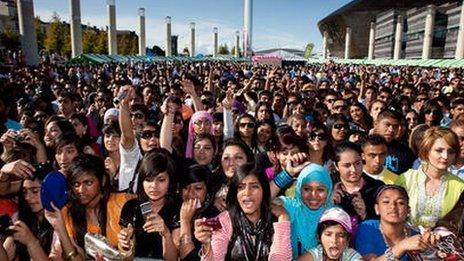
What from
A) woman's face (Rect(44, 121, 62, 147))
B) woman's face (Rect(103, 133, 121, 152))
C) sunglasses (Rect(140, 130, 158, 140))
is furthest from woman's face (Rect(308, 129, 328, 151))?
woman's face (Rect(44, 121, 62, 147))

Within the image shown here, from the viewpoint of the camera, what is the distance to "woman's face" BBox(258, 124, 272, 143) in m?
5.55

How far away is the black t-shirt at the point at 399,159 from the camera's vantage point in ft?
17.0

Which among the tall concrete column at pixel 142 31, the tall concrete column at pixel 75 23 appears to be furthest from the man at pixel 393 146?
the tall concrete column at pixel 142 31

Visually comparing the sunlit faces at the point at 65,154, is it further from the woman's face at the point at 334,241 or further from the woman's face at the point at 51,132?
the woman's face at the point at 334,241

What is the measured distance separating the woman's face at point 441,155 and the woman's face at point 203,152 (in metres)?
2.39

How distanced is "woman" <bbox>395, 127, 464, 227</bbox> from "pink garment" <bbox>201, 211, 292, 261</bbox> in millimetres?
1448

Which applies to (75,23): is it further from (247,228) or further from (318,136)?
(247,228)

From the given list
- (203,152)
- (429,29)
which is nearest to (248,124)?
(203,152)

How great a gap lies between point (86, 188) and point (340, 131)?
11.5 ft

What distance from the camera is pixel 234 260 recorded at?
291 cm

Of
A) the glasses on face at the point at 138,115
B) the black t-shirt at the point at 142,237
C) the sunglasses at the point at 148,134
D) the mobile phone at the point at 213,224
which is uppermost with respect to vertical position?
the glasses on face at the point at 138,115

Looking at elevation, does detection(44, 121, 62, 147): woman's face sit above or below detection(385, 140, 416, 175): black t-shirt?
above

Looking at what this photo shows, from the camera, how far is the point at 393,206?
116 inches

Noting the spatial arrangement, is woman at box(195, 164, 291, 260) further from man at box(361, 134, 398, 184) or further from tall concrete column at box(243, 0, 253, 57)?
tall concrete column at box(243, 0, 253, 57)
